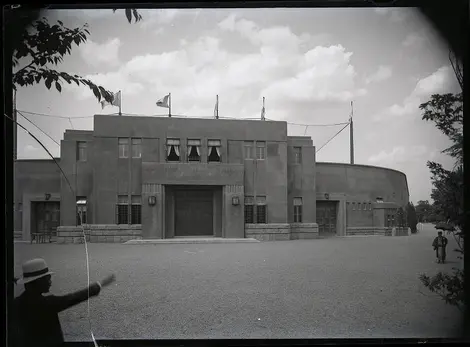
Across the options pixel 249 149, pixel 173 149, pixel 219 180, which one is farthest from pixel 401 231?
pixel 173 149

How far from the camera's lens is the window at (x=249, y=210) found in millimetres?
3808

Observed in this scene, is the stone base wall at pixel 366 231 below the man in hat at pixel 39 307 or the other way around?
the other way around

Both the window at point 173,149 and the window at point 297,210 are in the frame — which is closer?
the window at point 173,149

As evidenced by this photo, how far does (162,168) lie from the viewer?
3.63m

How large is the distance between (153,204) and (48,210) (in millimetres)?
1206

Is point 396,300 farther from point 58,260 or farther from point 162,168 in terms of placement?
point 58,260

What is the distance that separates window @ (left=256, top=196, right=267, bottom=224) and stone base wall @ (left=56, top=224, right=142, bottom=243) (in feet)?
4.76

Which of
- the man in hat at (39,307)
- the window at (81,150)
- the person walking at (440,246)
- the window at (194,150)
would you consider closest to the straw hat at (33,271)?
the man in hat at (39,307)

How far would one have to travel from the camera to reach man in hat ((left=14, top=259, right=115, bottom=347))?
2.23 m

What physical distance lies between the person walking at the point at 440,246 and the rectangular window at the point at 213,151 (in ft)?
7.79

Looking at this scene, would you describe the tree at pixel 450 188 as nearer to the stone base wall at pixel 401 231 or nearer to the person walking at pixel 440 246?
the person walking at pixel 440 246

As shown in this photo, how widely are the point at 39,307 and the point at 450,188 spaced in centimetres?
352

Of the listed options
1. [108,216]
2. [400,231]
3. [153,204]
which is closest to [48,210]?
[108,216]

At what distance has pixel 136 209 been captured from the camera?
11.8 ft
